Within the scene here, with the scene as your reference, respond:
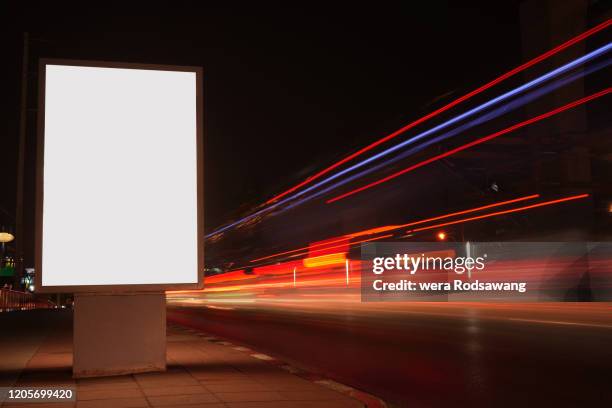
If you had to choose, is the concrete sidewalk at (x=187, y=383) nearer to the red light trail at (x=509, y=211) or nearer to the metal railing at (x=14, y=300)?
the red light trail at (x=509, y=211)

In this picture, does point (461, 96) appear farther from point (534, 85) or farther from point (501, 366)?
point (501, 366)

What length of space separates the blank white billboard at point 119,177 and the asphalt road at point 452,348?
309cm

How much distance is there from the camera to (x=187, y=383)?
25.5 ft

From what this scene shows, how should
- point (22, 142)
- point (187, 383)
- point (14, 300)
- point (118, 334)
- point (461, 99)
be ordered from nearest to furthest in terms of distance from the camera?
1. point (187, 383)
2. point (118, 334)
3. point (461, 99)
4. point (22, 142)
5. point (14, 300)

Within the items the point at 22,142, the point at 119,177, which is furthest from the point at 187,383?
the point at 22,142

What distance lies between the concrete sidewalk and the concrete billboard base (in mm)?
219

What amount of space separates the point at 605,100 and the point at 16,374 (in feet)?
73.6

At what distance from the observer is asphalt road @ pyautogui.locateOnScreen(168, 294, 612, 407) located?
26.3ft

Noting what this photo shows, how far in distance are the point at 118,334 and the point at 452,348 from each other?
21.4 ft

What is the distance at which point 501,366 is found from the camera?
32.9 feet

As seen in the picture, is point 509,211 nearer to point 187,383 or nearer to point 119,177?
point 119,177

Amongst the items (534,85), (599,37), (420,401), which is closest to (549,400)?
(420,401)

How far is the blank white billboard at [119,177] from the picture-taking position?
27.3 ft

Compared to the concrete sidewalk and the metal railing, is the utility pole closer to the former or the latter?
the metal railing
